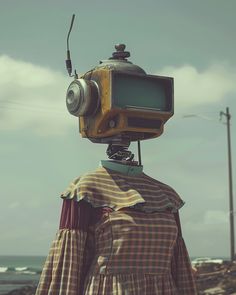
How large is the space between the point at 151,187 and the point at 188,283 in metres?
0.59

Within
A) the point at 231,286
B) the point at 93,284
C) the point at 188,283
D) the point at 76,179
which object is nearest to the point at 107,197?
the point at 76,179

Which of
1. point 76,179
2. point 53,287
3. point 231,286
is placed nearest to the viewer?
point 53,287

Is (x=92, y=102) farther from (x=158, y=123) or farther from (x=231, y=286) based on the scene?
(x=231, y=286)

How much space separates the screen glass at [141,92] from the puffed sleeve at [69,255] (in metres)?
0.62

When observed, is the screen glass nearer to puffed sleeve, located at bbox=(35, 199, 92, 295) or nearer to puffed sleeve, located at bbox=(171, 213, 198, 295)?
puffed sleeve, located at bbox=(35, 199, 92, 295)

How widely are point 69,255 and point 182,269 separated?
2.47 ft

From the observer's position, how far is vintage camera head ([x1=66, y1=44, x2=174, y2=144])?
3.86 m

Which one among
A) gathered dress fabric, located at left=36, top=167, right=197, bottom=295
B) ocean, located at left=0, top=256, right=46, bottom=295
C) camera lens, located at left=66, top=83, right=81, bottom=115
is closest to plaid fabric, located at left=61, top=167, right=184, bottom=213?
gathered dress fabric, located at left=36, top=167, right=197, bottom=295

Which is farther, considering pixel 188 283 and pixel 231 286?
pixel 231 286

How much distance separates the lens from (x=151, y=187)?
4.09 meters

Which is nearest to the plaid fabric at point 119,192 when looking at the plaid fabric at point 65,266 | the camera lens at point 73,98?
the plaid fabric at point 65,266

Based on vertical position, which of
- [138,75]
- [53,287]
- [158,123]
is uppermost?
[138,75]

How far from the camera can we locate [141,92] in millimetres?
3994

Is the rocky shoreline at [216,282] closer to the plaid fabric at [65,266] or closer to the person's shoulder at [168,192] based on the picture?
the person's shoulder at [168,192]
